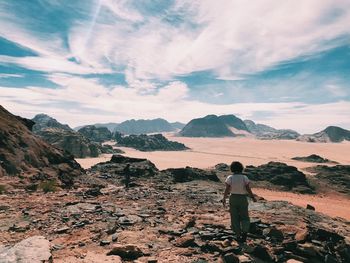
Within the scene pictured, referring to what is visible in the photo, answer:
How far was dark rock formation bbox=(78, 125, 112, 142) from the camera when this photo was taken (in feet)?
533

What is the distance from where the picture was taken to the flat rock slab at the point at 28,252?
26.6ft

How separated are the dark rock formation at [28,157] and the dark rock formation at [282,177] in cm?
2527

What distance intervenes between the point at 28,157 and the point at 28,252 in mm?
19540

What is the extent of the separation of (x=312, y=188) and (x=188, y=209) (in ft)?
103

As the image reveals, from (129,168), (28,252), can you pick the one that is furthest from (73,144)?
(28,252)

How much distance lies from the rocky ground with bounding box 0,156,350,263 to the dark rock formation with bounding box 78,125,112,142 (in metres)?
144

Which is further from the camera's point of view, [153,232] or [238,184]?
[153,232]

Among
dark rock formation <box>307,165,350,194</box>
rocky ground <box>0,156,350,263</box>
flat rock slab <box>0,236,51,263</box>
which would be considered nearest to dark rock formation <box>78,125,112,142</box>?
dark rock formation <box>307,165,350,194</box>

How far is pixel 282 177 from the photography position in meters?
44.5

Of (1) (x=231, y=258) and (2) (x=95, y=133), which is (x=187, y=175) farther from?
(2) (x=95, y=133)

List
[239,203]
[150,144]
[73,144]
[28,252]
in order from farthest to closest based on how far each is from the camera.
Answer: [150,144] → [73,144] → [239,203] → [28,252]

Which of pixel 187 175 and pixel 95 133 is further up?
pixel 95 133

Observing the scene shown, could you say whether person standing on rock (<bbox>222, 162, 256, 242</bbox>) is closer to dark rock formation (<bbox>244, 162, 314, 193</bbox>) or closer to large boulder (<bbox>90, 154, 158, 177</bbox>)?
large boulder (<bbox>90, 154, 158, 177</bbox>)

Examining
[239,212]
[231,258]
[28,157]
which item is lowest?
[231,258]
